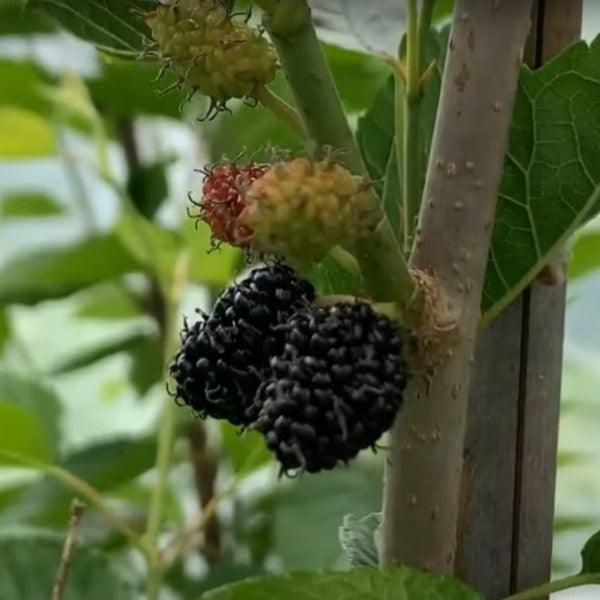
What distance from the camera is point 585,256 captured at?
0.80 meters

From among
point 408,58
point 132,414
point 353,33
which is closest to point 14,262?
point 353,33

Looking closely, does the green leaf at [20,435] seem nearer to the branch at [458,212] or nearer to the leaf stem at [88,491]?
the leaf stem at [88,491]

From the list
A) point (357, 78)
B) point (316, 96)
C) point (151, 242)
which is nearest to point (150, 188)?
point (151, 242)

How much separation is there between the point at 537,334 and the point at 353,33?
0.15m

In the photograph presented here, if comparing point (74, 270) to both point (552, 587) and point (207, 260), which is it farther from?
point (552, 587)

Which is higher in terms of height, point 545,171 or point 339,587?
point 545,171

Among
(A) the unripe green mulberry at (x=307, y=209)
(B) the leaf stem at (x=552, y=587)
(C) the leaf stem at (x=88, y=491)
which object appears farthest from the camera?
(C) the leaf stem at (x=88, y=491)

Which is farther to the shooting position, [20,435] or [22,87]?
[22,87]

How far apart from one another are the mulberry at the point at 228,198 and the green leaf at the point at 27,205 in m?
0.78

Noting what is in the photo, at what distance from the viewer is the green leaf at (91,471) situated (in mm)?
799

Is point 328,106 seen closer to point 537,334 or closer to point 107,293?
point 537,334

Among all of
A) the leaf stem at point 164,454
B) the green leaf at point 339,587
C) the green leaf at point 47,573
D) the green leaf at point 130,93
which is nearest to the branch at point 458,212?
the green leaf at point 339,587

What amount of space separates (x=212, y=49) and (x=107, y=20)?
0.09 meters

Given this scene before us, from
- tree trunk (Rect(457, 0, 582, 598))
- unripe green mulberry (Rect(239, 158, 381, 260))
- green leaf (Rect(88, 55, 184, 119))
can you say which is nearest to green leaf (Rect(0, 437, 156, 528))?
green leaf (Rect(88, 55, 184, 119))
